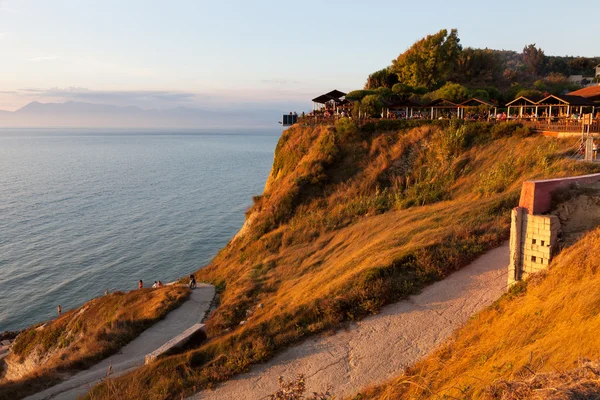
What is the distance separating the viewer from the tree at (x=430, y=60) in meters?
56.8

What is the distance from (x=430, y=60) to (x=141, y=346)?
52741mm

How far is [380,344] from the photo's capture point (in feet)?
40.7

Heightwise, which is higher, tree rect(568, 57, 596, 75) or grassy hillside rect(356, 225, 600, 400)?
tree rect(568, 57, 596, 75)

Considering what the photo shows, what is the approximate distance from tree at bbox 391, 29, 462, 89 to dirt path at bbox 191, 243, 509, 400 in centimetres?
4663

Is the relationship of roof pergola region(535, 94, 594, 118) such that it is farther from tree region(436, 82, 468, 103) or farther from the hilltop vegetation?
the hilltop vegetation

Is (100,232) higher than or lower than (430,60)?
lower

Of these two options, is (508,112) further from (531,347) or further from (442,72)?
(531,347)

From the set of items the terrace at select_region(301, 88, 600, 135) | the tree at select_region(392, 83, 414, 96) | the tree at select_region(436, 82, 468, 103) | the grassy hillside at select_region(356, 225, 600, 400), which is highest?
the tree at select_region(392, 83, 414, 96)

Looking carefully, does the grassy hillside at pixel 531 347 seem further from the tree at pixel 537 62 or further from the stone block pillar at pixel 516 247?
the tree at pixel 537 62

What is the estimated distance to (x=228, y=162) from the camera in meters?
131

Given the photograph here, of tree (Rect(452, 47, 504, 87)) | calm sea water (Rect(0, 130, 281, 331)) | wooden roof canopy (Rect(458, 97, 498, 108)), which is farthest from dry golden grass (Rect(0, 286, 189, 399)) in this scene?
tree (Rect(452, 47, 504, 87))

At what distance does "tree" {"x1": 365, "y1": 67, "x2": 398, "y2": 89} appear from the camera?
199 ft

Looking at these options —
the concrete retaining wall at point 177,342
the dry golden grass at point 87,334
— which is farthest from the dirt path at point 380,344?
the dry golden grass at point 87,334

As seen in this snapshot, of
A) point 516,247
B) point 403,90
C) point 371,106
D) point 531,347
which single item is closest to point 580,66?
point 403,90
